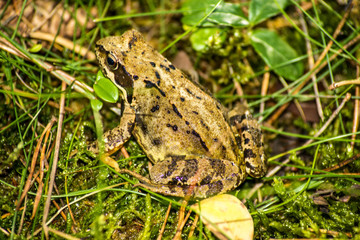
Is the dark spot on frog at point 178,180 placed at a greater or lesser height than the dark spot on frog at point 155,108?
lesser

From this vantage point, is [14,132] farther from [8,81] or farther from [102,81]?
[102,81]

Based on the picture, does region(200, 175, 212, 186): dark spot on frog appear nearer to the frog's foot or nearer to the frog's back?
the frog's foot

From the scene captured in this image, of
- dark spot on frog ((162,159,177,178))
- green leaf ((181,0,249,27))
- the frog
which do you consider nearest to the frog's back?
the frog

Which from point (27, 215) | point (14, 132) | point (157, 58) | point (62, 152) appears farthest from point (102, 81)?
point (27, 215)

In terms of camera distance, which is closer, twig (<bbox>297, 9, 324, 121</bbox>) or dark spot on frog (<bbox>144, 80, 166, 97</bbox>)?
dark spot on frog (<bbox>144, 80, 166, 97</bbox>)

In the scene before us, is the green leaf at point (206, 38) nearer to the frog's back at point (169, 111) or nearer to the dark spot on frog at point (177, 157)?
the frog's back at point (169, 111)

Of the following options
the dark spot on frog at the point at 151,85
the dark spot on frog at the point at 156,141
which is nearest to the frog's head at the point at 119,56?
the dark spot on frog at the point at 151,85
